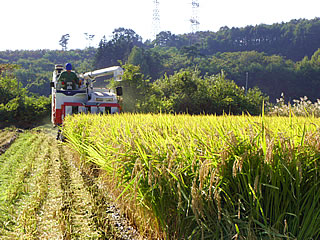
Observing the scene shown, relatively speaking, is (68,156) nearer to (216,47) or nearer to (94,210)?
(94,210)

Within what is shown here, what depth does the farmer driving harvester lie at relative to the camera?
43.0 feet

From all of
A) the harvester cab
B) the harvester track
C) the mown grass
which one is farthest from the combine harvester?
the mown grass

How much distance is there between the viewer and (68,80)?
1318cm

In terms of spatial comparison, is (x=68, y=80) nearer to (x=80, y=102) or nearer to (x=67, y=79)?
(x=67, y=79)

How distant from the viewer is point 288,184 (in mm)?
2834

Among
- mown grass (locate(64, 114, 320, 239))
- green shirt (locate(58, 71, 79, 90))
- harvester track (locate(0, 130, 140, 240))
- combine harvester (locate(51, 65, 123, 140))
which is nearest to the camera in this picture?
mown grass (locate(64, 114, 320, 239))

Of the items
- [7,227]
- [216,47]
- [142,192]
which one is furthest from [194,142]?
[216,47]

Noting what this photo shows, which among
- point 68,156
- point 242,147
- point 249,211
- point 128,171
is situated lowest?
point 68,156

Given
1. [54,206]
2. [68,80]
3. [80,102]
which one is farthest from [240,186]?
[68,80]

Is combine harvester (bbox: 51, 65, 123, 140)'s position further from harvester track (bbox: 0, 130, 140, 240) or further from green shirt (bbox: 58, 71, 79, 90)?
harvester track (bbox: 0, 130, 140, 240)

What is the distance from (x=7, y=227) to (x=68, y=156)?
4938mm

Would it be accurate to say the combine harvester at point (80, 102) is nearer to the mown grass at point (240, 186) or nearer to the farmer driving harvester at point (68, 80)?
the farmer driving harvester at point (68, 80)

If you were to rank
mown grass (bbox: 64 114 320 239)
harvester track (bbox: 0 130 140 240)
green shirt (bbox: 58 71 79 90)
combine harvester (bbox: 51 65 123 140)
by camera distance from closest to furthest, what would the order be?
mown grass (bbox: 64 114 320 239)
harvester track (bbox: 0 130 140 240)
combine harvester (bbox: 51 65 123 140)
green shirt (bbox: 58 71 79 90)

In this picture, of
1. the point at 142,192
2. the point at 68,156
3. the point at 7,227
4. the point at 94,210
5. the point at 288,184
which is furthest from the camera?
the point at 68,156
